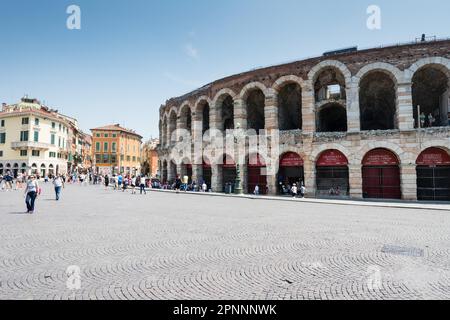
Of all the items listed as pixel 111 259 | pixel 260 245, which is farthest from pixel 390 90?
pixel 111 259

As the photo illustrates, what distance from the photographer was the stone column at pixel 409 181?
18703 mm

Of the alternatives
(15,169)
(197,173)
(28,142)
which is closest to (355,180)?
(197,173)

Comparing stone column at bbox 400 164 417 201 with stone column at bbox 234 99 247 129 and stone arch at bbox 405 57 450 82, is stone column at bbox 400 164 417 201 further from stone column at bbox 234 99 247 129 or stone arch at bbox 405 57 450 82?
stone column at bbox 234 99 247 129

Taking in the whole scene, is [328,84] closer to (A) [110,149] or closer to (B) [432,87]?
(B) [432,87]

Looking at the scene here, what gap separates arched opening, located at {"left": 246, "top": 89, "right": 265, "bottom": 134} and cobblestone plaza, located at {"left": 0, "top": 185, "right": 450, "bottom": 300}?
18399 millimetres


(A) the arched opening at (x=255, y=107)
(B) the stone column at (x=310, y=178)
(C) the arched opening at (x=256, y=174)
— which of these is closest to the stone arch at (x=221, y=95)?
(A) the arched opening at (x=255, y=107)

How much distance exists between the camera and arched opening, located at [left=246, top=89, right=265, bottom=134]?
26766mm

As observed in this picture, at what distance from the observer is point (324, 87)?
78.0ft

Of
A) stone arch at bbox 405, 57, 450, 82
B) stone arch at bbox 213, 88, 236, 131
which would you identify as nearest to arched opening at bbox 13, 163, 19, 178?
stone arch at bbox 213, 88, 236, 131

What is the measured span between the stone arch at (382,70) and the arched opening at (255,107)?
9.17 meters

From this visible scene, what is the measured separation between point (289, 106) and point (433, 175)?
1300 centimetres

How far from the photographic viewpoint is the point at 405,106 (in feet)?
62.4

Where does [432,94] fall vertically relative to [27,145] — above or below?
above

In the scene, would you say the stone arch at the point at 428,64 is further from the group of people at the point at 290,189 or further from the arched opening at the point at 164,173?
the arched opening at the point at 164,173
